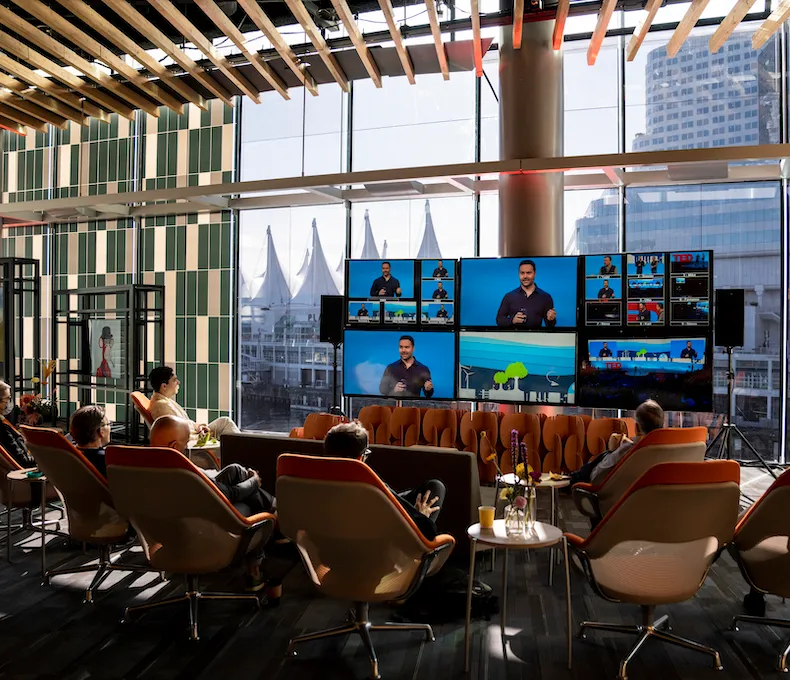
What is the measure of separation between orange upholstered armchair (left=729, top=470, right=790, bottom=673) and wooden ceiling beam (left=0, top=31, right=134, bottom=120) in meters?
7.10

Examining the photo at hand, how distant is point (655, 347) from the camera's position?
21.6 feet

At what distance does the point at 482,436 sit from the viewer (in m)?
6.88

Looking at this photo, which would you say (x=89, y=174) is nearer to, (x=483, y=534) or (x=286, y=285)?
(x=286, y=285)

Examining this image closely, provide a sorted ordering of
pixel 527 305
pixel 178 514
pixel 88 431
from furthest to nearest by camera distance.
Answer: pixel 527 305 → pixel 88 431 → pixel 178 514

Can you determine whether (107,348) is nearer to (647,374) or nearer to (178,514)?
(178,514)

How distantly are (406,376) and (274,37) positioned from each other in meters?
3.58

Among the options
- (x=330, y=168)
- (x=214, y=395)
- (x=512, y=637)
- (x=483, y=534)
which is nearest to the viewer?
(x=483, y=534)

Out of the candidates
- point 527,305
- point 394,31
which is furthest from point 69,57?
point 527,305

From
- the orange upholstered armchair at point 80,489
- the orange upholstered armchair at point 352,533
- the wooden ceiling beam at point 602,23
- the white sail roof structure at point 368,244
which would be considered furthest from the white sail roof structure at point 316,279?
the orange upholstered armchair at point 352,533

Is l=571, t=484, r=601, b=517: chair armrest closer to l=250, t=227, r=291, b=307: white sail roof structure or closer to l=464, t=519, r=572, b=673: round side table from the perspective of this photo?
l=464, t=519, r=572, b=673: round side table

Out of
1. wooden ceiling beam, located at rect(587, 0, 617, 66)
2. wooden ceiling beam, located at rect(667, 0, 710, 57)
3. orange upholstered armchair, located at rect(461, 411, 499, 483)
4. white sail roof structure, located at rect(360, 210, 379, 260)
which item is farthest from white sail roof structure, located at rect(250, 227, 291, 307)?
wooden ceiling beam, located at rect(667, 0, 710, 57)

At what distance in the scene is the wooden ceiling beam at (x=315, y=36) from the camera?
18.7ft

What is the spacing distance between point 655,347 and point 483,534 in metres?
3.98

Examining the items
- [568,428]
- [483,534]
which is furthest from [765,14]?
[483,534]
